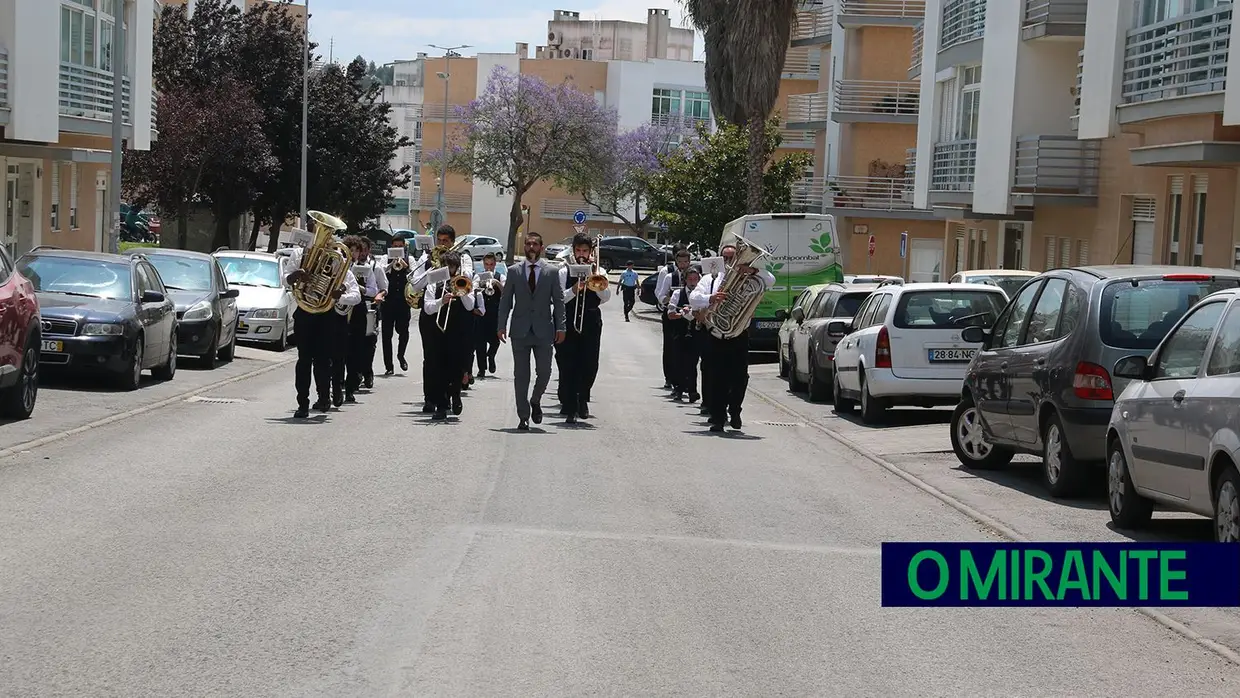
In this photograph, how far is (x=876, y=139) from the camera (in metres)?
52.9

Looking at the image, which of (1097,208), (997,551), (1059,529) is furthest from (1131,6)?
(997,551)

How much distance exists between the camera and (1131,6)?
84.5 ft

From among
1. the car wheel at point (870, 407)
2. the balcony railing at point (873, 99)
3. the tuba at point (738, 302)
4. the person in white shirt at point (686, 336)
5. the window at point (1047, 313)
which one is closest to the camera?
the window at point (1047, 313)

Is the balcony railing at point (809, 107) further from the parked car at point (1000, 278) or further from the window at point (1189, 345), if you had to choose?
the window at point (1189, 345)

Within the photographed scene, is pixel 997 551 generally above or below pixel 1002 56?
below

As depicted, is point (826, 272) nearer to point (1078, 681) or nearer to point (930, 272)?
point (930, 272)

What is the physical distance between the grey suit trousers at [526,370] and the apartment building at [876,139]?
3536 cm

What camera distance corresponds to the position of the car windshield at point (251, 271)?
96.9ft

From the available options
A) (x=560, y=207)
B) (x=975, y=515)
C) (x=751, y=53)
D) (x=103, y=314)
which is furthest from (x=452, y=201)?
(x=975, y=515)

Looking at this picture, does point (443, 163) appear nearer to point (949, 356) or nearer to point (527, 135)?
point (527, 135)

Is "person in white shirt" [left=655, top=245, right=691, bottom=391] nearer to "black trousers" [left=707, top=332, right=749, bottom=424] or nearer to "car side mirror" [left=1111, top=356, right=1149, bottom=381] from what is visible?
"black trousers" [left=707, top=332, right=749, bottom=424]

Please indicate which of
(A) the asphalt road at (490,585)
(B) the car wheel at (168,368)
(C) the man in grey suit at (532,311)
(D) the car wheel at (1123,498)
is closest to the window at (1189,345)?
(D) the car wheel at (1123,498)

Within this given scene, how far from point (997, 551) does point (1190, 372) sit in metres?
6.71

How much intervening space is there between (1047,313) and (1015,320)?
2.83ft
